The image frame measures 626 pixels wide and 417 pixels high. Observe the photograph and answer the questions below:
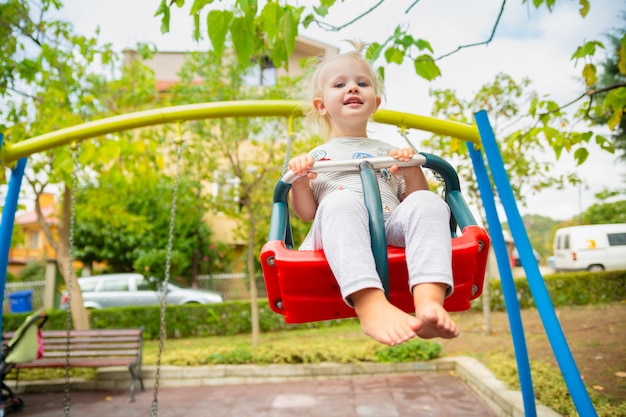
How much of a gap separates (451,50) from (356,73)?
1246 millimetres

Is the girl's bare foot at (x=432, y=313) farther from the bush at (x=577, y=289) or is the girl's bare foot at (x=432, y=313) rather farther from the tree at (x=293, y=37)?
the bush at (x=577, y=289)

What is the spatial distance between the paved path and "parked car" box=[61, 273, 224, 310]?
16.5 feet

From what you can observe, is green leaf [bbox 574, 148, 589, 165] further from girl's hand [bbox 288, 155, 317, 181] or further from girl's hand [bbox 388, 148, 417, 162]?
girl's hand [bbox 288, 155, 317, 181]

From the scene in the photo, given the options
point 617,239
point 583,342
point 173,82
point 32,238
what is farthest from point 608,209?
point 32,238

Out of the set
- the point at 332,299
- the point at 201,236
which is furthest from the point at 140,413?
the point at 201,236

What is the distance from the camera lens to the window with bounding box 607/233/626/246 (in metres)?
5.82

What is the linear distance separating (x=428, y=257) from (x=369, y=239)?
0.20 metres

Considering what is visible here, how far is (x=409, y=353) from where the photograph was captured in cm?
622

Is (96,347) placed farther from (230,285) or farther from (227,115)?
(230,285)

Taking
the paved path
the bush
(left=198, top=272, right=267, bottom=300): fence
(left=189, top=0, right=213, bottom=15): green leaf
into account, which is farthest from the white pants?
(left=198, top=272, right=267, bottom=300): fence

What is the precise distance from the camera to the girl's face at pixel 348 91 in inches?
79.9

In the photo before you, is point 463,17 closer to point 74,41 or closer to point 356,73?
point 356,73

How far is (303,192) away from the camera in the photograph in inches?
79.7

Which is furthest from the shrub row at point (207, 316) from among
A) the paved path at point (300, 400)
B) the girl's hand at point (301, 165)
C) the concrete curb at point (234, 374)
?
the girl's hand at point (301, 165)
